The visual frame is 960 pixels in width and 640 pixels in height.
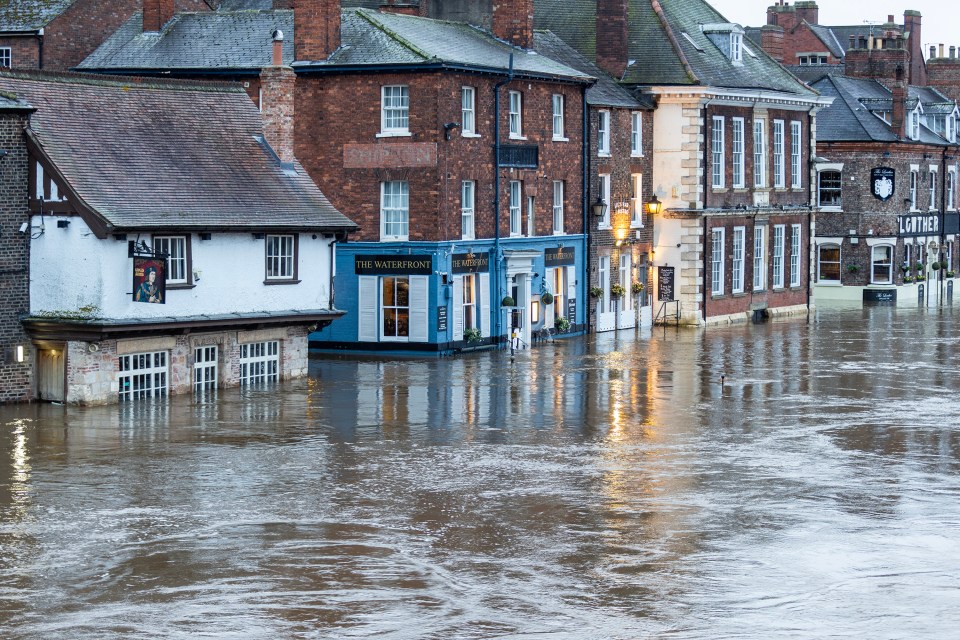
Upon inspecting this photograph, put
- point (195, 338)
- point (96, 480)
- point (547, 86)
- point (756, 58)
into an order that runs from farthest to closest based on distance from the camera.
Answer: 1. point (756, 58)
2. point (547, 86)
3. point (195, 338)
4. point (96, 480)

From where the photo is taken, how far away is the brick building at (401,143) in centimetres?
4881

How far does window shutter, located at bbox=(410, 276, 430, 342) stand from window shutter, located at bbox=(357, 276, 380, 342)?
1084 mm

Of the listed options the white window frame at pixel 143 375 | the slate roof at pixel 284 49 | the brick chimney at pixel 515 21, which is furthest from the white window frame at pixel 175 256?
the brick chimney at pixel 515 21

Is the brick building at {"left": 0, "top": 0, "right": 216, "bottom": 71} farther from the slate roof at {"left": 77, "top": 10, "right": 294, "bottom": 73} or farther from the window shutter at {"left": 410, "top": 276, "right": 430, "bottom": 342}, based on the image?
the window shutter at {"left": 410, "top": 276, "right": 430, "bottom": 342}

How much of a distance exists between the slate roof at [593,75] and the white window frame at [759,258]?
8740 mm

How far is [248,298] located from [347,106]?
10249 mm

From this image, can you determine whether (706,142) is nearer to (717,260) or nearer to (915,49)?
(717,260)

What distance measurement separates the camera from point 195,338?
39750 mm

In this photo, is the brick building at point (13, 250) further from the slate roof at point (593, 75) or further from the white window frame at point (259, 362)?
the slate roof at point (593, 75)

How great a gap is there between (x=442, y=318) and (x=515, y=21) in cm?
1173

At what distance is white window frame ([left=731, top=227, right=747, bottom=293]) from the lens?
6425 centimetres

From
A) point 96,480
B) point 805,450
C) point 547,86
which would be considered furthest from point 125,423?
point 547,86

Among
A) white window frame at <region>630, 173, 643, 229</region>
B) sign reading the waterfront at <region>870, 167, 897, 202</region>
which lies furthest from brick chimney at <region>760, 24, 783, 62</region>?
white window frame at <region>630, 173, 643, 229</region>

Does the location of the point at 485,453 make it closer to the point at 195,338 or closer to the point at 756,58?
the point at 195,338
